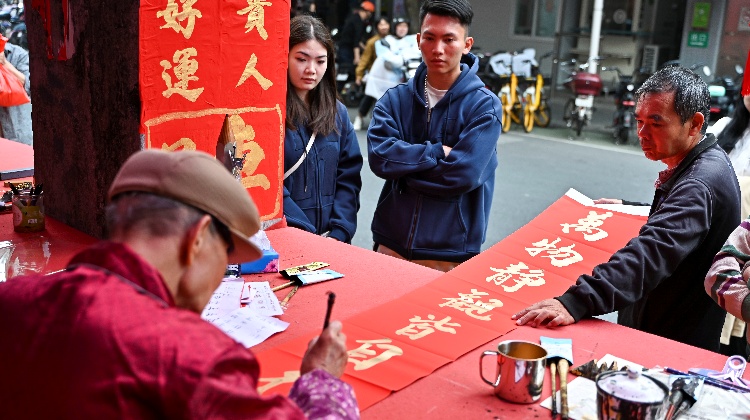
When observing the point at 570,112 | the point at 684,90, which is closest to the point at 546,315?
the point at 684,90

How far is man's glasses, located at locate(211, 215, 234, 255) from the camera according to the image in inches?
45.4

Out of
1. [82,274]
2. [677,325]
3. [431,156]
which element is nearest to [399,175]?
[431,156]

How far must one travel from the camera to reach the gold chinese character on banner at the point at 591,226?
279cm

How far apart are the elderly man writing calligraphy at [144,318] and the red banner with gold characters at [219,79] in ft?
4.37

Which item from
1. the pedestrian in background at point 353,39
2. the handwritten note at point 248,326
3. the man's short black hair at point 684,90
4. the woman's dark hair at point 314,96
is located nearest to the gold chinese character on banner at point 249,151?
the woman's dark hair at point 314,96

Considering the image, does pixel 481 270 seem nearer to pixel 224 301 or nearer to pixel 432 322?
pixel 432 322

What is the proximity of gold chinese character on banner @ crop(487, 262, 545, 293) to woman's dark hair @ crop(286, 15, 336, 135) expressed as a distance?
1033 millimetres

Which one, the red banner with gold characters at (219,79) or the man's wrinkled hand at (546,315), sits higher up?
the red banner with gold characters at (219,79)

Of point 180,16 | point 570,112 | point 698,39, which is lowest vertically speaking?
point 570,112

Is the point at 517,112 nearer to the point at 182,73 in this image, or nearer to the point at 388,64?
the point at 388,64

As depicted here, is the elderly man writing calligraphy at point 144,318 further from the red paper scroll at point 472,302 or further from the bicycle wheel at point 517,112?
the bicycle wheel at point 517,112

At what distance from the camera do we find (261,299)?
2.19 metres

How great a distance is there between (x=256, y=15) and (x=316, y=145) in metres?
0.62

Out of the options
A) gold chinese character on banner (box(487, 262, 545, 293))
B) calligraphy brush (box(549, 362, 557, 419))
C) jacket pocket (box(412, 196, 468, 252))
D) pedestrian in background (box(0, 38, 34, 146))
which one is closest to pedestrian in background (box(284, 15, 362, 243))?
jacket pocket (box(412, 196, 468, 252))
